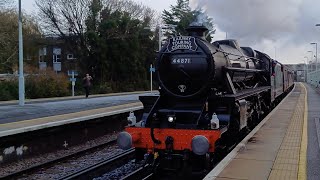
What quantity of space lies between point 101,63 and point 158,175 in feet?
120

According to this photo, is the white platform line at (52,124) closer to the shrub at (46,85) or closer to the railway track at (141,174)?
the railway track at (141,174)

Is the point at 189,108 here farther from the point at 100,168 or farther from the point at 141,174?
the point at 100,168

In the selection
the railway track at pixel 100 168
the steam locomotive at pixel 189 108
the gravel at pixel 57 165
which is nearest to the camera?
the steam locomotive at pixel 189 108

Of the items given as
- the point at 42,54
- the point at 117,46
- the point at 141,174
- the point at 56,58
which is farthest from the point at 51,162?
the point at 42,54

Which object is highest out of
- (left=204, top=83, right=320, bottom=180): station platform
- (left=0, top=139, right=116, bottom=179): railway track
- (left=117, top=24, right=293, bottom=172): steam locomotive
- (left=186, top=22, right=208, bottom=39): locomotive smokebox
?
(left=186, top=22, right=208, bottom=39): locomotive smokebox

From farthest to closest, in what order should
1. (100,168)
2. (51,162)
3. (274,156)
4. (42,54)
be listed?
(42,54) < (51,162) < (100,168) < (274,156)

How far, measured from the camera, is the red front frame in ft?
25.1

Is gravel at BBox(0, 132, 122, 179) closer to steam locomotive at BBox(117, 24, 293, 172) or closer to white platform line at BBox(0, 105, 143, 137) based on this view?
white platform line at BBox(0, 105, 143, 137)

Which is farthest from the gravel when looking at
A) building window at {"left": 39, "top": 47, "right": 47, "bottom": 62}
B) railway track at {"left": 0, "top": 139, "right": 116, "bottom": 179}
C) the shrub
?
building window at {"left": 39, "top": 47, "right": 47, "bottom": 62}

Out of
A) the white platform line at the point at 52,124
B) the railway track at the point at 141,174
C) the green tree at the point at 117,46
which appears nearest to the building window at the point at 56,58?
the green tree at the point at 117,46

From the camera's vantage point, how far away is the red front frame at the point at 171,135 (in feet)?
25.1

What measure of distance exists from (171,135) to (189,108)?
107 centimetres

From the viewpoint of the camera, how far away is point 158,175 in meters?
8.65

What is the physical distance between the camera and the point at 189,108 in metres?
8.77
